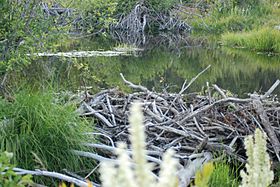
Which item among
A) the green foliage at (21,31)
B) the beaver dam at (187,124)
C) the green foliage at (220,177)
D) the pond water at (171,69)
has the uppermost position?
the green foliage at (21,31)

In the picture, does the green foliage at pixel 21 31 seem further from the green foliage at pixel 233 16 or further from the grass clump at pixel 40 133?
the green foliage at pixel 233 16

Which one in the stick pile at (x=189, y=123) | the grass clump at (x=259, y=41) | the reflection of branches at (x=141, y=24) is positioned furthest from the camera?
the reflection of branches at (x=141, y=24)

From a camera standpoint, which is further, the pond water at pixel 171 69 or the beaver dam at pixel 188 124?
the pond water at pixel 171 69

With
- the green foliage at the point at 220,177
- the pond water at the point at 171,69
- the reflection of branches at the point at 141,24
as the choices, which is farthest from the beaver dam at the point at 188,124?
the reflection of branches at the point at 141,24

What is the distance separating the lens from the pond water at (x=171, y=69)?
9.05 metres

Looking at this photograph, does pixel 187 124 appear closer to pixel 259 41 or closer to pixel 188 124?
pixel 188 124

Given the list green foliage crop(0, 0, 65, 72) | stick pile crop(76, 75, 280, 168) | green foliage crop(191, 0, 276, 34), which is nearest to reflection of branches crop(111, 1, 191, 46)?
green foliage crop(191, 0, 276, 34)

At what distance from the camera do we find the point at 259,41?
51.5ft

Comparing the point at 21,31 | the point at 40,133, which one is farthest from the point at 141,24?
the point at 40,133

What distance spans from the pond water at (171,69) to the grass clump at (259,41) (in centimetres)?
59

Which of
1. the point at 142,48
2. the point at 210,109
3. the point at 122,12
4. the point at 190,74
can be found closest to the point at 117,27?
the point at 122,12

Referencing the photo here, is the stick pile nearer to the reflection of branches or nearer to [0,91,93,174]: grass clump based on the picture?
[0,91,93,174]: grass clump

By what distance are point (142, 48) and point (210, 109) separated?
428 inches

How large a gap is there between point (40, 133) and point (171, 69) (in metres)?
8.38
